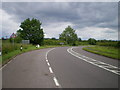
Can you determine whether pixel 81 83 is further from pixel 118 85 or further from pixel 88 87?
pixel 118 85

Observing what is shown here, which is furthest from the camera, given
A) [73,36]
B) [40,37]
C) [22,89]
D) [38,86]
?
[73,36]

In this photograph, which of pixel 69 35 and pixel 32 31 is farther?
pixel 69 35

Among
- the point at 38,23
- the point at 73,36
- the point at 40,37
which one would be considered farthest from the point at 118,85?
the point at 73,36

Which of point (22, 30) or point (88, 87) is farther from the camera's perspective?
point (22, 30)

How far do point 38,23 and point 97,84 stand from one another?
193ft

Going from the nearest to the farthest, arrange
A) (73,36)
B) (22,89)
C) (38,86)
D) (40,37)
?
1. (22,89)
2. (38,86)
3. (40,37)
4. (73,36)

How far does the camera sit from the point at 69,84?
538 cm

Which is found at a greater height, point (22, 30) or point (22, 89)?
point (22, 30)

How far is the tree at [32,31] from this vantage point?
191 feet

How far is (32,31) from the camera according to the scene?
5828 cm

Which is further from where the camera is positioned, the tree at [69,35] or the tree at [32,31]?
the tree at [69,35]

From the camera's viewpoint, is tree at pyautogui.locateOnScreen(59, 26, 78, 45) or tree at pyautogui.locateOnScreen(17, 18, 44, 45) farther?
tree at pyautogui.locateOnScreen(59, 26, 78, 45)

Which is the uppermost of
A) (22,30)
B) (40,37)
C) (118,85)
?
(22,30)

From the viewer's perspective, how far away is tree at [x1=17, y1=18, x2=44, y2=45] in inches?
2288
